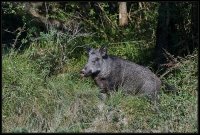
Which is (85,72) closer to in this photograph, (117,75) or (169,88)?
(117,75)

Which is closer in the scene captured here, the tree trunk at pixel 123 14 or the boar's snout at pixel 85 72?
the boar's snout at pixel 85 72

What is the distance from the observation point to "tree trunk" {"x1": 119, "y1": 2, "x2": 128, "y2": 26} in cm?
1315

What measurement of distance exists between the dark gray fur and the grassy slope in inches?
12.5

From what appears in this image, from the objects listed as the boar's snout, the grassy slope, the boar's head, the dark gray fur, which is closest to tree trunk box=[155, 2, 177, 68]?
the dark gray fur

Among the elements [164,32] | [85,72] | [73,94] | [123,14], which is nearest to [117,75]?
[85,72]

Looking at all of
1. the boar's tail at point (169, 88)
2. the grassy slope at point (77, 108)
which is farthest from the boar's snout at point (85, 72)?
the boar's tail at point (169, 88)

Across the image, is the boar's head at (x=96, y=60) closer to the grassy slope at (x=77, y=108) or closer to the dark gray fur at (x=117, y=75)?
the dark gray fur at (x=117, y=75)

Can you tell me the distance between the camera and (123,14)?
13.2 meters

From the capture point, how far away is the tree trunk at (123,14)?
13.1 meters

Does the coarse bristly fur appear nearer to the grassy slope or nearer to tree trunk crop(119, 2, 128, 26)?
the grassy slope

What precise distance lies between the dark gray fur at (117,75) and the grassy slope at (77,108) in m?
0.32

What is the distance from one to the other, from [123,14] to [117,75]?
3.53 m

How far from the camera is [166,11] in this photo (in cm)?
1105

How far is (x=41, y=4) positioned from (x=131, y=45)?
2188 mm
